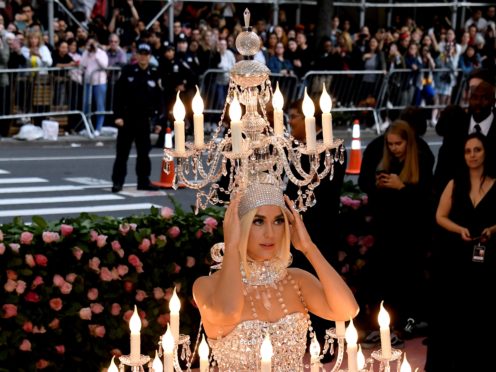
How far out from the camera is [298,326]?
5.53 m

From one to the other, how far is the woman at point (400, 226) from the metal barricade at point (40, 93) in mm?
11662

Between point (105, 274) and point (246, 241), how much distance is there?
3.45 m

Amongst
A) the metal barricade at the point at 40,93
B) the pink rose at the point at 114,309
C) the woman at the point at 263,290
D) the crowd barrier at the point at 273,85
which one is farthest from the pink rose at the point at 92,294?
the metal barricade at the point at 40,93

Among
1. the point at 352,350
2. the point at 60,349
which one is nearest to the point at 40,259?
the point at 60,349

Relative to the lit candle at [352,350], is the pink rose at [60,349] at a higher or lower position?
lower

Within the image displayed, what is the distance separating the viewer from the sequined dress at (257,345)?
5445 millimetres

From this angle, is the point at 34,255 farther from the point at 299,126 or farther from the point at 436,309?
the point at 436,309

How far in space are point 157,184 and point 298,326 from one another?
38.5 ft

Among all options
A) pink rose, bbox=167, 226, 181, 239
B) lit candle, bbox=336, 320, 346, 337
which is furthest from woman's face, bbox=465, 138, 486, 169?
lit candle, bbox=336, 320, 346, 337

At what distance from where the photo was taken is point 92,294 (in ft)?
28.2

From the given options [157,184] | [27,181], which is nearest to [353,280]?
[157,184]

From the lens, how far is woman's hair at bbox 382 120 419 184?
9.60 metres

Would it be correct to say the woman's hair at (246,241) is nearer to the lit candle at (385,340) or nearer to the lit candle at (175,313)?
the lit candle at (175,313)

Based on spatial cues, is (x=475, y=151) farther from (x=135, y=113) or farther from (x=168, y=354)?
(x=135, y=113)
